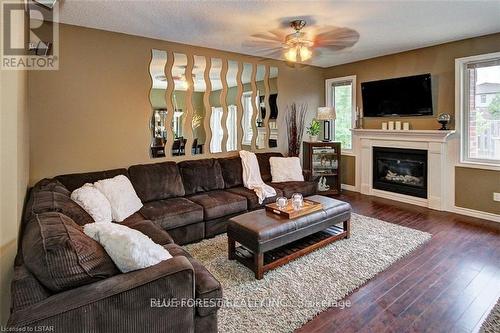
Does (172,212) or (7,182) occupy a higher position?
(7,182)

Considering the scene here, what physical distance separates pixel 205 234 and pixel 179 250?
1.34 meters

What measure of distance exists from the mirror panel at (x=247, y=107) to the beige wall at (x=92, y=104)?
1124 millimetres

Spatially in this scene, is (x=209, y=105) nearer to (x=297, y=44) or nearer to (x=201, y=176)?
(x=201, y=176)

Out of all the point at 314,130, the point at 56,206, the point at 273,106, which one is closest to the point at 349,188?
the point at 314,130

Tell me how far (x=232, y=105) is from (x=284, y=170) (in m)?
1.35

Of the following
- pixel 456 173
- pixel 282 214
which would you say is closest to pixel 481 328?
pixel 282 214

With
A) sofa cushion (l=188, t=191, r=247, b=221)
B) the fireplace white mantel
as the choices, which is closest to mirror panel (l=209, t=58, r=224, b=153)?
sofa cushion (l=188, t=191, r=247, b=221)

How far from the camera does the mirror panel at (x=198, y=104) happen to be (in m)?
4.41

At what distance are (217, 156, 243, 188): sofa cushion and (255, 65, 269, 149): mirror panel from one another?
858mm

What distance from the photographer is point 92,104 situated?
362 centimetres

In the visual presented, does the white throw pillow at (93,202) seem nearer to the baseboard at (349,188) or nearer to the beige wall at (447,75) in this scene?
the baseboard at (349,188)

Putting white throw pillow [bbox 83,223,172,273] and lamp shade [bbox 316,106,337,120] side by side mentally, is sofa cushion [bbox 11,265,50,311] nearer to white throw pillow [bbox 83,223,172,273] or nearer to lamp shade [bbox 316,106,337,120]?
white throw pillow [bbox 83,223,172,273]

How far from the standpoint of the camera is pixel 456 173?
448 centimetres

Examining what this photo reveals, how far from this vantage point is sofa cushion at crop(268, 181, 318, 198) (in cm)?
430
